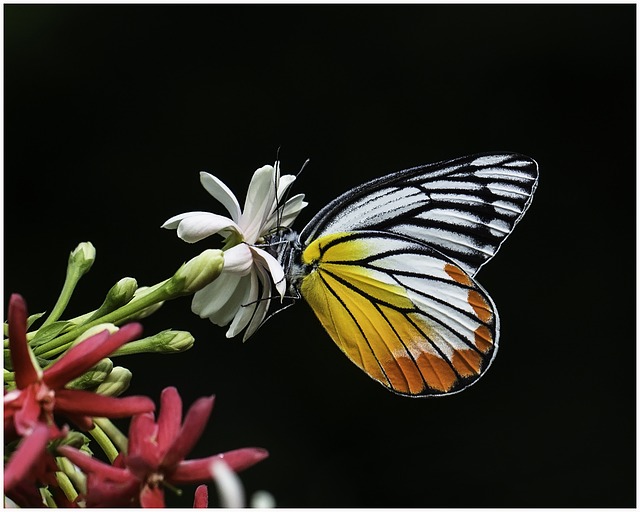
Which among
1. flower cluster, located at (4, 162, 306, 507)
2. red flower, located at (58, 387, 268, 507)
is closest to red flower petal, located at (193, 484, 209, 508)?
flower cluster, located at (4, 162, 306, 507)

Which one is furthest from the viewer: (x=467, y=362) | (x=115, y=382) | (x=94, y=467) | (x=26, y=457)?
(x=467, y=362)

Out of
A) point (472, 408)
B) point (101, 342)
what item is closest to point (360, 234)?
point (101, 342)

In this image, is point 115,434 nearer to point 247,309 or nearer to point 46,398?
point 46,398

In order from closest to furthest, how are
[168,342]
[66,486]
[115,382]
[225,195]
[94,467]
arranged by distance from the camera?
[94,467], [66,486], [115,382], [168,342], [225,195]

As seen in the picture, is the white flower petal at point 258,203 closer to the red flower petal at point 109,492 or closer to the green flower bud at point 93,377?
the green flower bud at point 93,377

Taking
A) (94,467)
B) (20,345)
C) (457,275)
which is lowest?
(457,275)

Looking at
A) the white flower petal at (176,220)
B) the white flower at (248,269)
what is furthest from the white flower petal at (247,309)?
the white flower petal at (176,220)

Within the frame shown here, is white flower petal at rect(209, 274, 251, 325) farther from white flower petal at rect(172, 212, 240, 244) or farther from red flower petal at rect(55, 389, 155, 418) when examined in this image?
red flower petal at rect(55, 389, 155, 418)

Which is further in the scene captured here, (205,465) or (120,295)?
(120,295)

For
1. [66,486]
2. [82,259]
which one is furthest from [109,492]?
[82,259]
